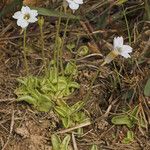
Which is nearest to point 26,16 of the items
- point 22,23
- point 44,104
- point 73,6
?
point 22,23

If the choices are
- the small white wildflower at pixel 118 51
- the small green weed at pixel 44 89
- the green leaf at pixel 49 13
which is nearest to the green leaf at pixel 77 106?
the small green weed at pixel 44 89

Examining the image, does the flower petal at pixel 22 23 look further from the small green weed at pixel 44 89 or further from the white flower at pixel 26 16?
the small green weed at pixel 44 89

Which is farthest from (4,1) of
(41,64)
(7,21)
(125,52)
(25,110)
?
(125,52)

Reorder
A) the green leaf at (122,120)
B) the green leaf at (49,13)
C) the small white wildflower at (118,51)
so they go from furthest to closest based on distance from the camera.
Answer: the green leaf at (49,13) < the green leaf at (122,120) < the small white wildflower at (118,51)

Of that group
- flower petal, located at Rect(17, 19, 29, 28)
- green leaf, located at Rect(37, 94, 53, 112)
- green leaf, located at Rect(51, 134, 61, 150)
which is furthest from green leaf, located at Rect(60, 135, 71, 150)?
flower petal, located at Rect(17, 19, 29, 28)

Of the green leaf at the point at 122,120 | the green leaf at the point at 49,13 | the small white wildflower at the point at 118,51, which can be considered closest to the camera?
the small white wildflower at the point at 118,51

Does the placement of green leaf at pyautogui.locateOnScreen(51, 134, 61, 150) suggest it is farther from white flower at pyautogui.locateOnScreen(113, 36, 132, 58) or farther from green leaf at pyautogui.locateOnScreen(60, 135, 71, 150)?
white flower at pyautogui.locateOnScreen(113, 36, 132, 58)

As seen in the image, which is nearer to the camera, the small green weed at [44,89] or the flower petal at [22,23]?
the flower petal at [22,23]

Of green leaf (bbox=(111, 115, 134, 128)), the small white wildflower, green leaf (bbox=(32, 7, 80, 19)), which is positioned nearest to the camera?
the small white wildflower

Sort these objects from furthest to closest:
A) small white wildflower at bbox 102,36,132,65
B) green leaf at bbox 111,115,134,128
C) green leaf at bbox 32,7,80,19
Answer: green leaf at bbox 32,7,80,19, green leaf at bbox 111,115,134,128, small white wildflower at bbox 102,36,132,65
